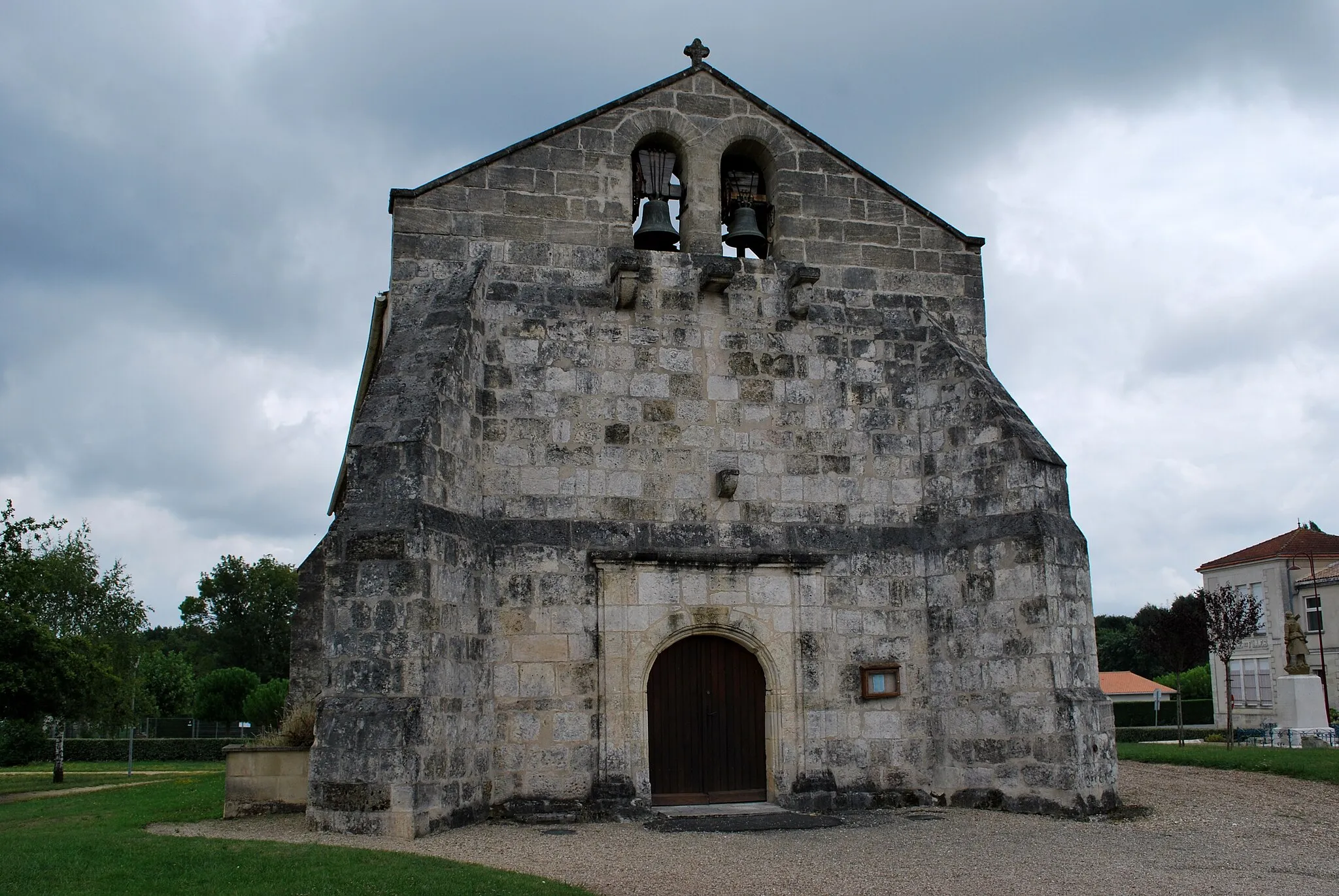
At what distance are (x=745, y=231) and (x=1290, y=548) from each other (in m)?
31.4

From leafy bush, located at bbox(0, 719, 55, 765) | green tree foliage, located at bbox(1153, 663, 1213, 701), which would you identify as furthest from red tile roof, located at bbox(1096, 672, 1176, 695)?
leafy bush, located at bbox(0, 719, 55, 765)

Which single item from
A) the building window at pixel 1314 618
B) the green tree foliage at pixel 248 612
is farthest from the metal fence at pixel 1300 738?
the green tree foliage at pixel 248 612

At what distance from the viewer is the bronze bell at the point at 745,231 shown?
40.3 feet

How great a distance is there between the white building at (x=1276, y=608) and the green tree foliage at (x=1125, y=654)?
54.3 feet

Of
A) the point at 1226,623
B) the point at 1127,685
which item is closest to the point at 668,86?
the point at 1226,623

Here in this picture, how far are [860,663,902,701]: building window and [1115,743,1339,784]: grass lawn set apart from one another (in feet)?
8.61

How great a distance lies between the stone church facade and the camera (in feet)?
34.2

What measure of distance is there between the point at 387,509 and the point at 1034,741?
6613 mm

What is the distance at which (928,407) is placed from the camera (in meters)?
12.2

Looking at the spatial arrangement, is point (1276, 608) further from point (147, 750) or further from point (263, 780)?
point (147, 750)

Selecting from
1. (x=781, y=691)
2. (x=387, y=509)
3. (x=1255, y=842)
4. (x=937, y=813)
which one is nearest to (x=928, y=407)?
(x=781, y=691)

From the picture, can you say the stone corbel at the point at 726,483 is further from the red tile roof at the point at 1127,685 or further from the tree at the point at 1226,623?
the red tile roof at the point at 1127,685

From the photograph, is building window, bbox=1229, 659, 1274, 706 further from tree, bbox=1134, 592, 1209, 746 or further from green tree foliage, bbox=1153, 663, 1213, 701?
green tree foliage, bbox=1153, 663, 1213, 701

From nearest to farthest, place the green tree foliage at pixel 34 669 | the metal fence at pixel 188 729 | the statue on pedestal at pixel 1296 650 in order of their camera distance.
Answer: the green tree foliage at pixel 34 669, the statue on pedestal at pixel 1296 650, the metal fence at pixel 188 729
